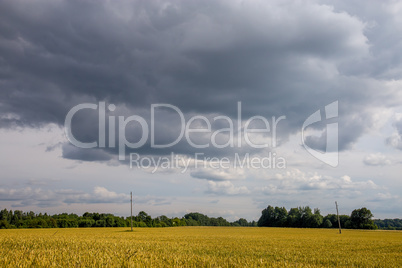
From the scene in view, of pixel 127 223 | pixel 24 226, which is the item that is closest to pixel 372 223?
pixel 127 223

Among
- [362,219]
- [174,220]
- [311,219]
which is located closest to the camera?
[362,219]

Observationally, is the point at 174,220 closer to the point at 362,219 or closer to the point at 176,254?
the point at 362,219

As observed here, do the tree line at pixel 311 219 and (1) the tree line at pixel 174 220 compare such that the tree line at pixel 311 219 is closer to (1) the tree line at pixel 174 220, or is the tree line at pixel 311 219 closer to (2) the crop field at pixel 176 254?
(1) the tree line at pixel 174 220

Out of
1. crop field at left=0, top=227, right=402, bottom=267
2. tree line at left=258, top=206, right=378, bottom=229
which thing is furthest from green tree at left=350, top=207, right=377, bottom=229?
crop field at left=0, top=227, right=402, bottom=267

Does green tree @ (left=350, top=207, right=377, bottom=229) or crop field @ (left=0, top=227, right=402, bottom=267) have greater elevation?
crop field @ (left=0, top=227, right=402, bottom=267)

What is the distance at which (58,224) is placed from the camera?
11269 cm

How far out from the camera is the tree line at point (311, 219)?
12438 cm

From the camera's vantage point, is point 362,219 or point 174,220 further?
point 174,220

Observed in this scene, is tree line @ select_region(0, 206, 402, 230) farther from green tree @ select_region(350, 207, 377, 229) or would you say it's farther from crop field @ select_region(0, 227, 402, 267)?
crop field @ select_region(0, 227, 402, 267)

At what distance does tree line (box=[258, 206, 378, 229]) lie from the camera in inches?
4897

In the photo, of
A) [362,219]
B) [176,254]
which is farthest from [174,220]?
[176,254]

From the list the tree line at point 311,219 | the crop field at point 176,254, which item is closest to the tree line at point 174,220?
the tree line at point 311,219

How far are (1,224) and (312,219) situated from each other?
13297 cm

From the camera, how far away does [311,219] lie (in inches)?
5748
